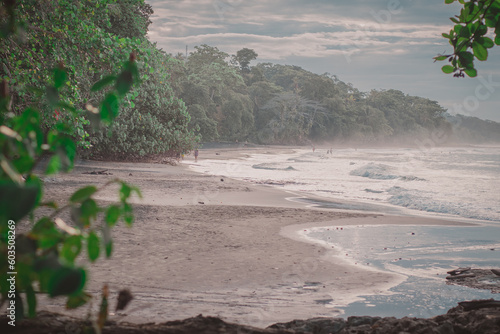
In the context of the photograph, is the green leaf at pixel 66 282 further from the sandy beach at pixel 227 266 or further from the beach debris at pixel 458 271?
the beach debris at pixel 458 271

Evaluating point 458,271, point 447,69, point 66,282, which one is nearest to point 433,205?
point 458,271

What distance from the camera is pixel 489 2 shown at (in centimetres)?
353

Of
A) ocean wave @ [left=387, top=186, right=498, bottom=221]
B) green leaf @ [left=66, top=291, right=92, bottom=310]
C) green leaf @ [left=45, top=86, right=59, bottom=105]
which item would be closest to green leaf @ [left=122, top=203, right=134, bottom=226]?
green leaf @ [left=66, top=291, right=92, bottom=310]

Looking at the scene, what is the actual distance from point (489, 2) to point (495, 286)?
4.20 meters

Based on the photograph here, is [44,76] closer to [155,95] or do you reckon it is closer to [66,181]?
[66,181]

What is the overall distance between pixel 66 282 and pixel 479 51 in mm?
3355

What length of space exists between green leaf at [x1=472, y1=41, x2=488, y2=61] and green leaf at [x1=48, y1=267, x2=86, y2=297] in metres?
3.22

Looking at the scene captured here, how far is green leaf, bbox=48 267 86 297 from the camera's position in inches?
40.5

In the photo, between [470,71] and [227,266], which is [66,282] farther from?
[227,266]

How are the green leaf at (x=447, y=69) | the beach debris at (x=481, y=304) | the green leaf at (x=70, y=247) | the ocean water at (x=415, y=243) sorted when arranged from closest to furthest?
1. the green leaf at (x=70, y=247)
2. the green leaf at (x=447, y=69)
3. the beach debris at (x=481, y=304)
4. the ocean water at (x=415, y=243)

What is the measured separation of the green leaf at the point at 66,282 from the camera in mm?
1028

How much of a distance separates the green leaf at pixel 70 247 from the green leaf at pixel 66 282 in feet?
0.49

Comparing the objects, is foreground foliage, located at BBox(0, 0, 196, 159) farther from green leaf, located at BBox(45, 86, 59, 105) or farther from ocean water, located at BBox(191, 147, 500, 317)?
ocean water, located at BBox(191, 147, 500, 317)

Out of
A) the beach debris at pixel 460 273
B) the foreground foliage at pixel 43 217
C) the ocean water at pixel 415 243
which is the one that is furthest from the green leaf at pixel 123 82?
the beach debris at pixel 460 273
